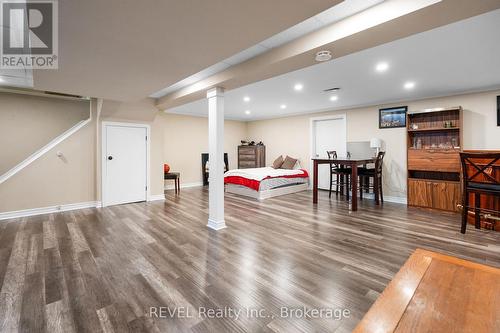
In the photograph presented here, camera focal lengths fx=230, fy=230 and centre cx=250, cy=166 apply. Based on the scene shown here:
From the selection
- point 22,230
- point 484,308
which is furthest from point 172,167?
point 484,308

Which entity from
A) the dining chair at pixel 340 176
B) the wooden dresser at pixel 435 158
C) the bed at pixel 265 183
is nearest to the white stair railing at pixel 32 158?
the bed at pixel 265 183

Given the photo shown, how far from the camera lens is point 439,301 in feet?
2.79

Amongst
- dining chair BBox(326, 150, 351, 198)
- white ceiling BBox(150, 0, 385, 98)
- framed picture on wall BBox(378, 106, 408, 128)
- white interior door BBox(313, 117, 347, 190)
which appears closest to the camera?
white ceiling BBox(150, 0, 385, 98)

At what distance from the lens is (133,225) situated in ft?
12.0

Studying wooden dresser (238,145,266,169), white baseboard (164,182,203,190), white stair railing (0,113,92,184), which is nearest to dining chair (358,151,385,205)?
wooden dresser (238,145,266,169)

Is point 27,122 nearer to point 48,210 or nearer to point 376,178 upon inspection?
point 48,210

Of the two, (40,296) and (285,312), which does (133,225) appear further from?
(285,312)

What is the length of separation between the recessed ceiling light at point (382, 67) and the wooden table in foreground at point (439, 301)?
2.84m

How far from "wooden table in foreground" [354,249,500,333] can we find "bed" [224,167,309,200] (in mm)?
4588

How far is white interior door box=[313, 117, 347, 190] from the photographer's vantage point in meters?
6.40

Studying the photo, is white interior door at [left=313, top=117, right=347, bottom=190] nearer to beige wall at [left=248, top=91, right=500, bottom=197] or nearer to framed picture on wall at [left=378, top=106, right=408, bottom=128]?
beige wall at [left=248, top=91, right=500, bottom=197]

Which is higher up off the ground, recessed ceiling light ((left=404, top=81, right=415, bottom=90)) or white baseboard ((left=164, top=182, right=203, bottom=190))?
recessed ceiling light ((left=404, top=81, right=415, bottom=90))

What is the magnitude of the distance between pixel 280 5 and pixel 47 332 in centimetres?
247

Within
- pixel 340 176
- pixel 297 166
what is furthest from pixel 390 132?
pixel 297 166
